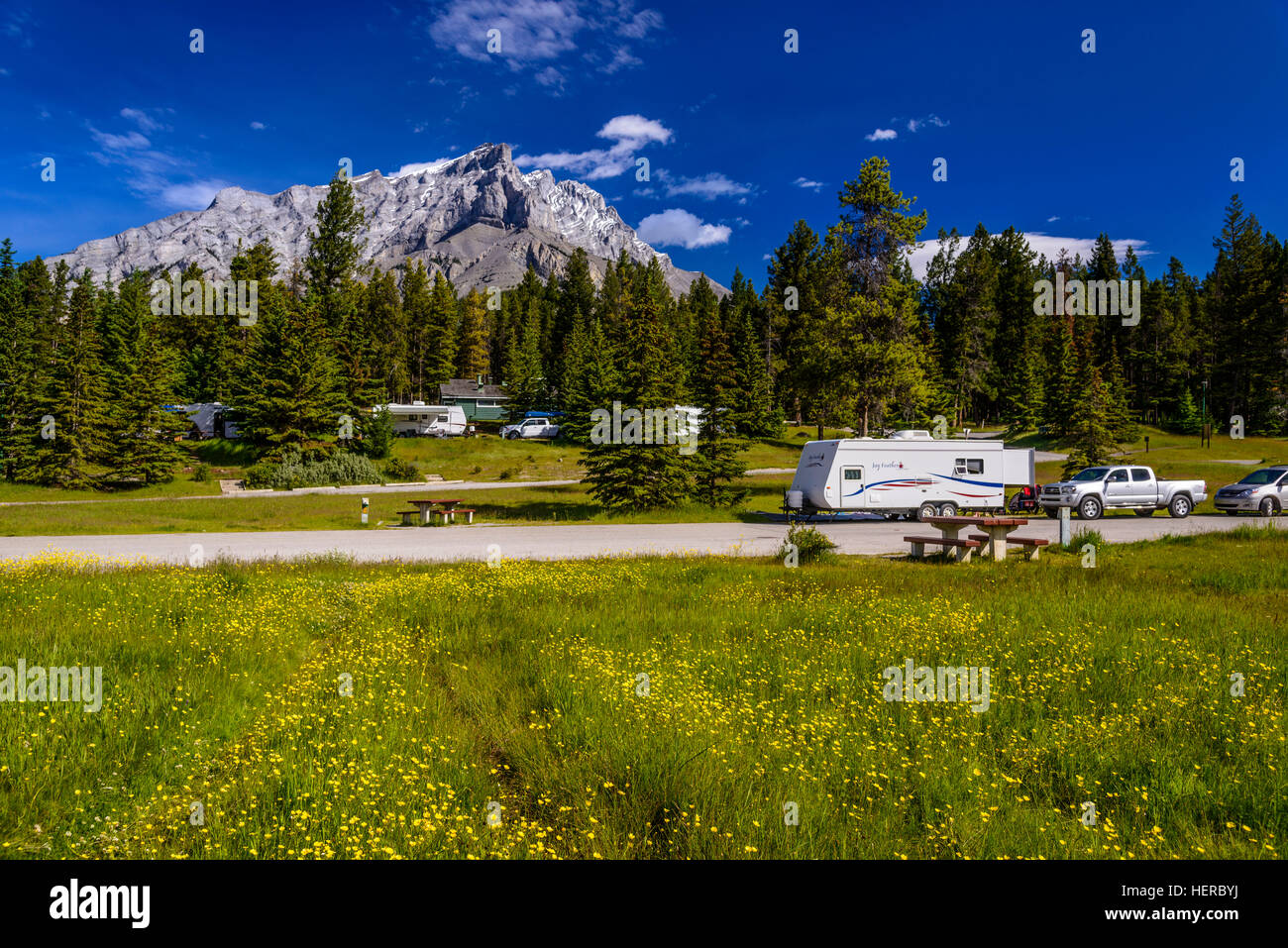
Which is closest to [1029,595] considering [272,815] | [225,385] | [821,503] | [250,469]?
[272,815]

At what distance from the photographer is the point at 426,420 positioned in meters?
67.2

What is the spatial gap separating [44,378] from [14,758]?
43789 millimetres

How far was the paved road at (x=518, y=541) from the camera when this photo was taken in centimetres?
1616

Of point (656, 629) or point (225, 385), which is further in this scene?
point (225, 385)

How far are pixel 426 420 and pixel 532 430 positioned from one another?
443 inches

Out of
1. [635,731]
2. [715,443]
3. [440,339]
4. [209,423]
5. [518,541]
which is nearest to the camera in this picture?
[635,731]

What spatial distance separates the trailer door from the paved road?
1008 mm

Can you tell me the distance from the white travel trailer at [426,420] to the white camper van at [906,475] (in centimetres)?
4534

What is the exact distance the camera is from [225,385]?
56906 mm

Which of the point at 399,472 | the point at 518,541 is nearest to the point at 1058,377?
the point at 399,472

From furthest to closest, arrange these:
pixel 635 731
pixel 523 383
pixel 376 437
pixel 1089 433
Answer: pixel 523 383 < pixel 376 437 < pixel 1089 433 < pixel 635 731

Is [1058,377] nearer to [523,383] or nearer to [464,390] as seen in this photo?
[523,383]

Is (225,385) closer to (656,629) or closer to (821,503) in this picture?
(821,503)

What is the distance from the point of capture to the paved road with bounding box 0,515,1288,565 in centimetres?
1616
